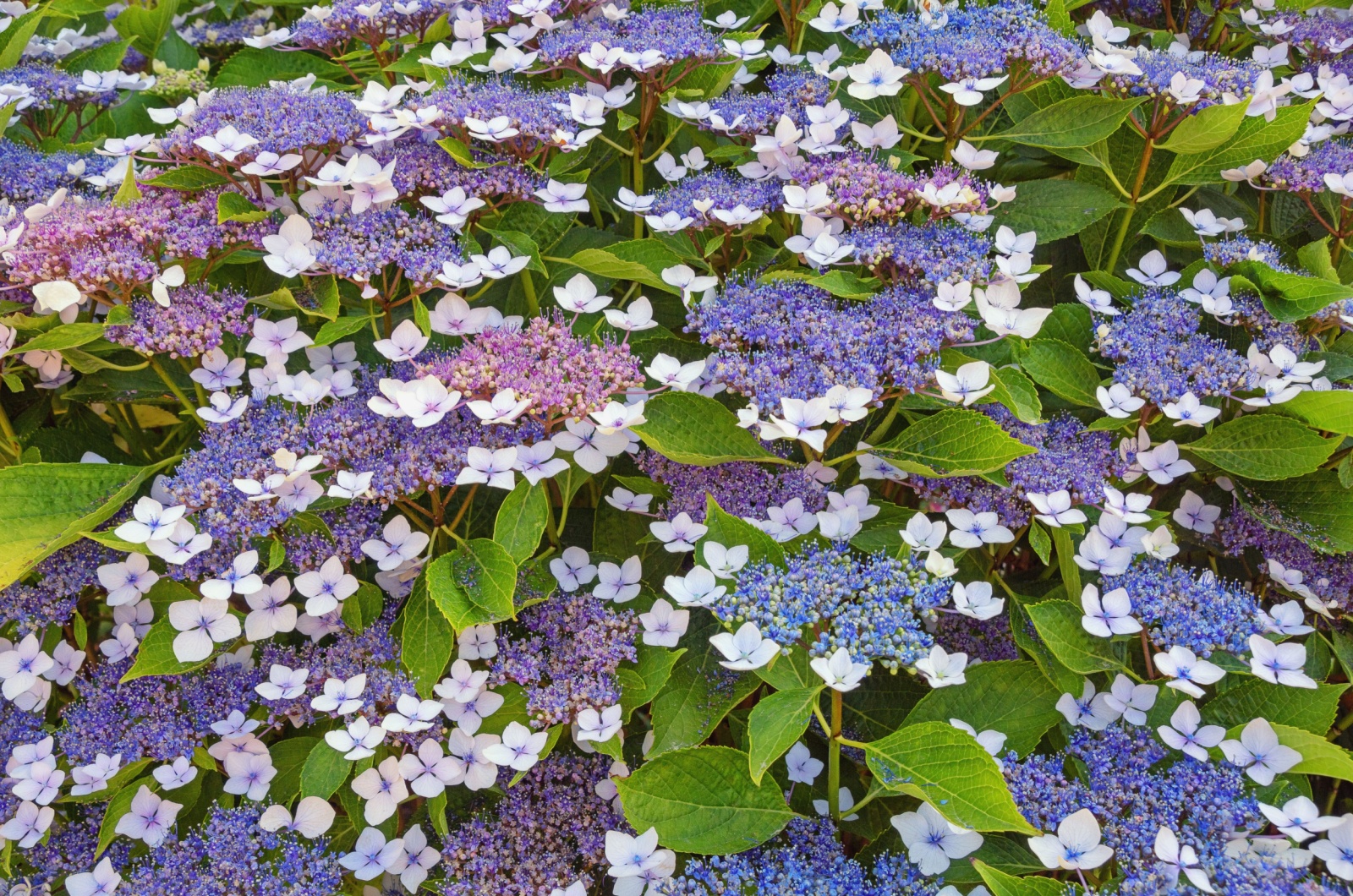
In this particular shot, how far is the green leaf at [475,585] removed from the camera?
3.19ft

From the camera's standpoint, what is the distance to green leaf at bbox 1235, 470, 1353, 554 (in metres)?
1.13

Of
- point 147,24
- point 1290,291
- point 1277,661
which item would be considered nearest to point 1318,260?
point 1290,291

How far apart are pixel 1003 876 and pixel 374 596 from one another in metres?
0.69

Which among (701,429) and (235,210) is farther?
(235,210)

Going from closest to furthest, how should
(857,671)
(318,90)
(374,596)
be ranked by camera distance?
1. (857,671)
2. (374,596)
3. (318,90)

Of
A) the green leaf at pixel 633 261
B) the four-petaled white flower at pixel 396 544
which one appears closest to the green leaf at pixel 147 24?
the green leaf at pixel 633 261

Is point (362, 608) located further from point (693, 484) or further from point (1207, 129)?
point (1207, 129)

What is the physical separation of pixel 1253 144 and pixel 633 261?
2.52 feet

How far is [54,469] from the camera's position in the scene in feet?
3.73

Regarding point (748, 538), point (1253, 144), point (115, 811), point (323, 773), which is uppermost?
point (1253, 144)

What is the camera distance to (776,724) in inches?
34.7

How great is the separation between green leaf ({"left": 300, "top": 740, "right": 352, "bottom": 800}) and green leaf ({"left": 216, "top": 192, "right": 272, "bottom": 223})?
60cm

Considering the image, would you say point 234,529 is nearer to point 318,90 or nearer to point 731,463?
point 731,463

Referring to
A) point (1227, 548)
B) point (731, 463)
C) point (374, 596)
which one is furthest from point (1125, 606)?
point (374, 596)
